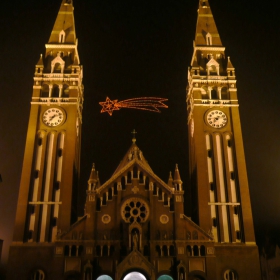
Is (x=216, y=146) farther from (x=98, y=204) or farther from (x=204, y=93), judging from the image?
(x=98, y=204)

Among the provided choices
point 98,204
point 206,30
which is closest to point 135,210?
point 98,204

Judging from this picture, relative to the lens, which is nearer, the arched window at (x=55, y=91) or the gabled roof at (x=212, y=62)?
the arched window at (x=55, y=91)

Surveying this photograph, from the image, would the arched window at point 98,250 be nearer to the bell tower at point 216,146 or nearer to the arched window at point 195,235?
the arched window at point 195,235

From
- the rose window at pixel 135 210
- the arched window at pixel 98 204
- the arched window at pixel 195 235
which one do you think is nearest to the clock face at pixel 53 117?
the arched window at pixel 98 204

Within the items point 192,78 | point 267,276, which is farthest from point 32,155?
point 267,276

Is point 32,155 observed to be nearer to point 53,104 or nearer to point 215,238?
point 53,104

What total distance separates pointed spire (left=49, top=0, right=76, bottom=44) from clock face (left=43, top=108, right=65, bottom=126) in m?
→ 12.1

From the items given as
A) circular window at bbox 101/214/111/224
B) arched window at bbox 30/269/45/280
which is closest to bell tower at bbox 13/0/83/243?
arched window at bbox 30/269/45/280

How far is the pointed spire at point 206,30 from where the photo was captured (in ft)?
222

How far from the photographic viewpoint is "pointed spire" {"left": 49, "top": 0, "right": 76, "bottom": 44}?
221ft

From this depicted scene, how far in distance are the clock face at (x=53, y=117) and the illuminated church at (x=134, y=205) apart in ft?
0.44

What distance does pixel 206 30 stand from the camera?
2712 inches

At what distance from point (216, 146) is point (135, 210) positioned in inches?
563

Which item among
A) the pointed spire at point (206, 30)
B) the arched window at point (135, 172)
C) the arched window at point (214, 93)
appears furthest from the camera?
the pointed spire at point (206, 30)
